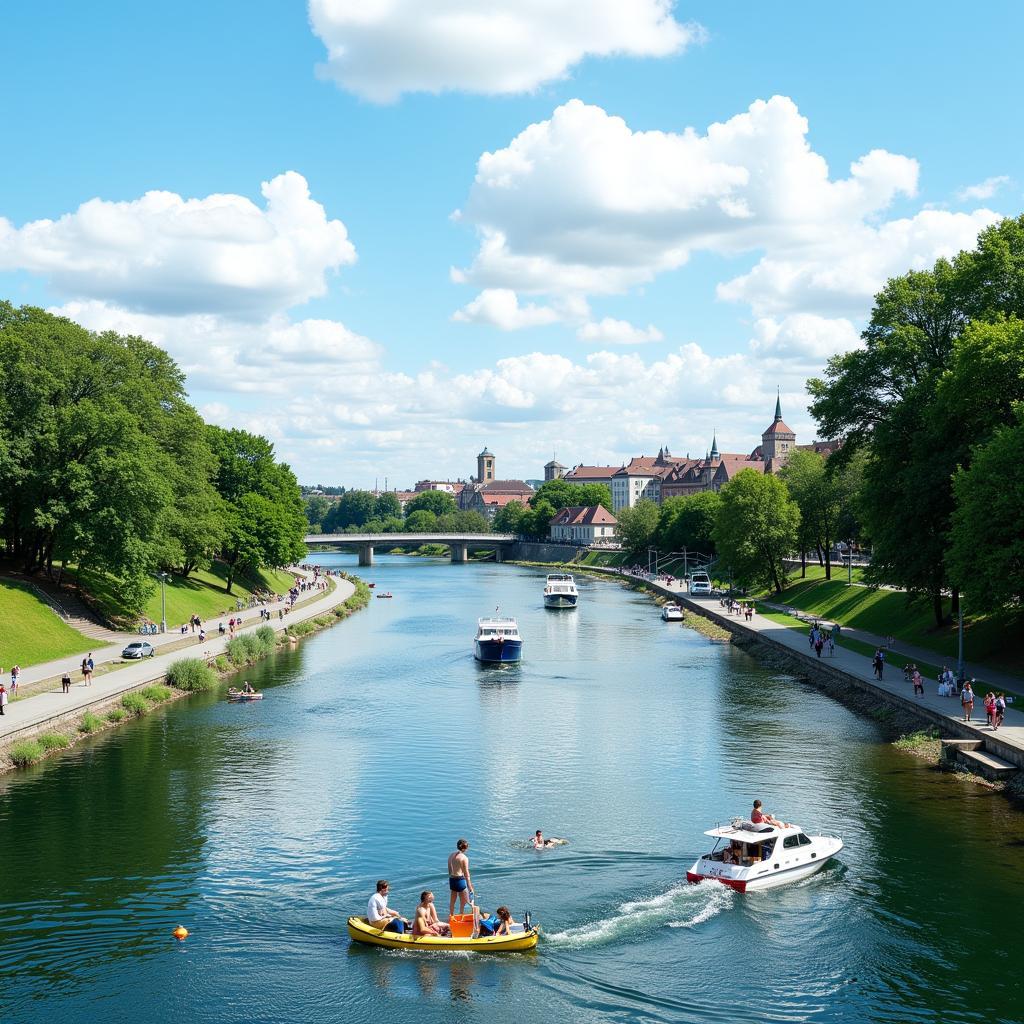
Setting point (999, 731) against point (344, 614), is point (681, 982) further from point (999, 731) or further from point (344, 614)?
point (344, 614)

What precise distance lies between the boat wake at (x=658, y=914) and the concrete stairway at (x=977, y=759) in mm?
13474

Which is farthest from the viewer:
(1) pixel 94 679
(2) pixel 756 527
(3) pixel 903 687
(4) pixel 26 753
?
(2) pixel 756 527

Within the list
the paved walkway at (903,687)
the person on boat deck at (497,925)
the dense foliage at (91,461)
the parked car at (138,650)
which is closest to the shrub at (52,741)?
the parked car at (138,650)

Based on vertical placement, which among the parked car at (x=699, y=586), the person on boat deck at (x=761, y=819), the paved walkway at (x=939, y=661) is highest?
the parked car at (x=699, y=586)

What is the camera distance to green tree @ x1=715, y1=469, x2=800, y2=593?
95250 millimetres

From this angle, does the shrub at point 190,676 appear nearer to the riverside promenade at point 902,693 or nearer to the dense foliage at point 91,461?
the dense foliage at point 91,461

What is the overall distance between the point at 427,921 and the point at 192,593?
67.5m

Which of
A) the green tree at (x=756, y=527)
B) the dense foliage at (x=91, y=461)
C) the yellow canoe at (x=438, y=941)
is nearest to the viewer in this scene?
the yellow canoe at (x=438, y=941)

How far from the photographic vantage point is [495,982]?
21828 millimetres

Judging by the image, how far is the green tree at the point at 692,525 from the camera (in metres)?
137

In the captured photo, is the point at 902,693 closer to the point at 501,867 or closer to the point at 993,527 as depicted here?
the point at 993,527

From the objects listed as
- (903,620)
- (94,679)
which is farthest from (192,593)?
(903,620)

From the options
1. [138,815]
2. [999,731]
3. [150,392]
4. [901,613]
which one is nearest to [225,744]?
[138,815]

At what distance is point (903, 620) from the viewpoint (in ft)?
220
